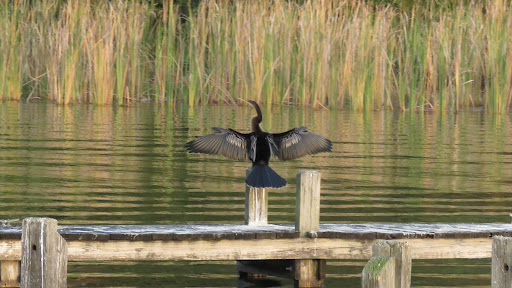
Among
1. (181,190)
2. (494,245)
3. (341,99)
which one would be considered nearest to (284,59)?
(341,99)

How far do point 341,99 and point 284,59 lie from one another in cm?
120

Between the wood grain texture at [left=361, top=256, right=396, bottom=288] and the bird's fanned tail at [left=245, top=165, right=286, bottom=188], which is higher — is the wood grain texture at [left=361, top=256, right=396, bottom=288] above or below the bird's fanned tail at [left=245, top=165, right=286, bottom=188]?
below

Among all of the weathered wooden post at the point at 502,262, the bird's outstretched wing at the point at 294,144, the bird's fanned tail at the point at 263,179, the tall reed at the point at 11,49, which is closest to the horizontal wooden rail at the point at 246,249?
the bird's fanned tail at the point at 263,179

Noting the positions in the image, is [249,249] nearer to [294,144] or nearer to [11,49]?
[294,144]

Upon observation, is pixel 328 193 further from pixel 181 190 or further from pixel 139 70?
pixel 139 70

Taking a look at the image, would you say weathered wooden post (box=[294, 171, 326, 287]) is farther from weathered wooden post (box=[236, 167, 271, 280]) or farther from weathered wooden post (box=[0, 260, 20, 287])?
weathered wooden post (box=[0, 260, 20, 287])

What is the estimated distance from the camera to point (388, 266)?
5254 mm

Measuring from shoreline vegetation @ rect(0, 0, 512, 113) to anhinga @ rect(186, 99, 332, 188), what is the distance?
433 inches

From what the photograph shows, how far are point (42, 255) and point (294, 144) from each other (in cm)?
255

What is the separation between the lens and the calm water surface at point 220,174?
8594 millimetres

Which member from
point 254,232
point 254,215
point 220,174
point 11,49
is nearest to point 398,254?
point 254,232

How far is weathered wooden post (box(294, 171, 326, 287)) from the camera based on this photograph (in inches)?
302

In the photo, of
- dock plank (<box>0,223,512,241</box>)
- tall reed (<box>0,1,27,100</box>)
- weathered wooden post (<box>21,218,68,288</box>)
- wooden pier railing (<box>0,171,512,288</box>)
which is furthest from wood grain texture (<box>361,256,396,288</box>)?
tall reed (<box>0,1,27,100</box>)

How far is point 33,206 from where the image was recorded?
10445 millimetres
